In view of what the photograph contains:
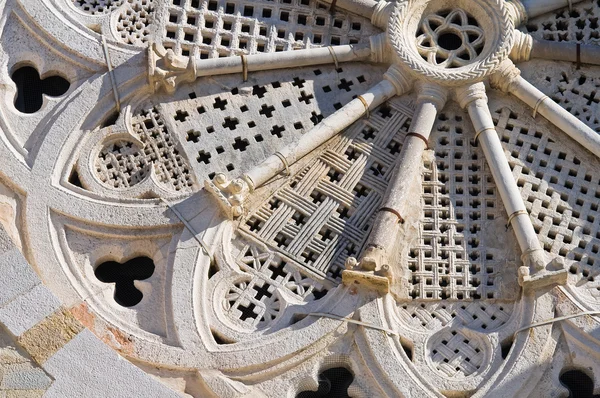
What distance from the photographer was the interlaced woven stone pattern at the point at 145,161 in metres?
19.5

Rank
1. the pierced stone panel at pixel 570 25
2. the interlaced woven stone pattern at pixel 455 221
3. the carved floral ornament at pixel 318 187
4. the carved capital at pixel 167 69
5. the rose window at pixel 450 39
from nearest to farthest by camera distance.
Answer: the carved floral ornament at pixel 318 187 → the interlaced woven stone pattern at pixel 455 221 → the carved capital at pixel 167 69 → the rose window at pixel 450 39 → the pierced stone panel at pixel 570 25

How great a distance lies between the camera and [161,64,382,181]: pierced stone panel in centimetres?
1973

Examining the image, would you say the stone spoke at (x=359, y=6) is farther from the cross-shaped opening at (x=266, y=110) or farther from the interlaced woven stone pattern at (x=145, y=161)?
the interlaced woven stone pattern at (x=145, y=161)

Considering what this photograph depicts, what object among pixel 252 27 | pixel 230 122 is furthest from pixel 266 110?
pixel 252 27

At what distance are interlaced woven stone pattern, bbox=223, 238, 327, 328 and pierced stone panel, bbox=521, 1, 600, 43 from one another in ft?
13.2

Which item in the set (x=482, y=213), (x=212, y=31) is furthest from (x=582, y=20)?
(x=212, y=31)

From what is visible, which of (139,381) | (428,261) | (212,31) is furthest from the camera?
(212,31)

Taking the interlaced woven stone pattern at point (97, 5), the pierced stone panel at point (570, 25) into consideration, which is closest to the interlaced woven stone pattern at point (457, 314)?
the pierced stone panel at point (570, 25)

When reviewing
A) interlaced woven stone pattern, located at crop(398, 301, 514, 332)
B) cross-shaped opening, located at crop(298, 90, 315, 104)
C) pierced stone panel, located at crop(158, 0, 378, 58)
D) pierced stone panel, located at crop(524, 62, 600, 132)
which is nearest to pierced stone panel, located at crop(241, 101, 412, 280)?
cross-shaped opening, located at crop(298, 90, 315, 104)

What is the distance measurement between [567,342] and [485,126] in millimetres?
2744

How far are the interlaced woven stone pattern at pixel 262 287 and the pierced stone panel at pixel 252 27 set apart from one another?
2.58m

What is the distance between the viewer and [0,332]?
59.6 ft

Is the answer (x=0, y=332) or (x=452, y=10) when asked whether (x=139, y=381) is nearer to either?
(x=0, y=332)

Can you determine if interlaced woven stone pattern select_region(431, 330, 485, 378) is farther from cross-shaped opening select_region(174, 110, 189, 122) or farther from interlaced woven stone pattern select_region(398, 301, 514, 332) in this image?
cross-shaped opening select_region(174, 110, 189, 122)
